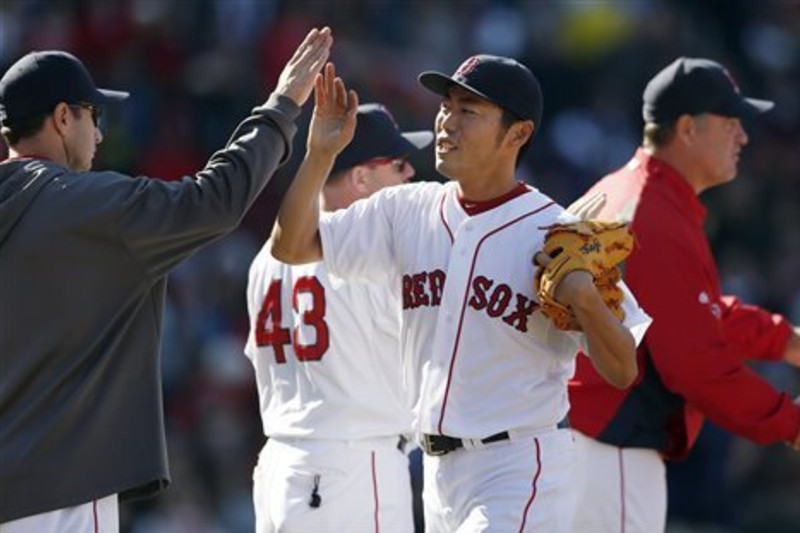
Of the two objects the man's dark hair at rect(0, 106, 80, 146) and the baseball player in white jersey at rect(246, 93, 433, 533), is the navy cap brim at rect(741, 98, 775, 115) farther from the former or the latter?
the man's dark hair at rect(0, 106, 80, 146)

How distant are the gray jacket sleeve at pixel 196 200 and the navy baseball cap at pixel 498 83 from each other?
0.63 meters

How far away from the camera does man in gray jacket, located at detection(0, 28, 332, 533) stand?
4.54 metres

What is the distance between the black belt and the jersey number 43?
960mm

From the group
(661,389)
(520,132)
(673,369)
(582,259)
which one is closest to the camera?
(582,259)

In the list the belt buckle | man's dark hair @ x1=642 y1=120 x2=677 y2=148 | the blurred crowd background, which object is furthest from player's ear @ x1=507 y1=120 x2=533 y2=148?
the blurred crowd background

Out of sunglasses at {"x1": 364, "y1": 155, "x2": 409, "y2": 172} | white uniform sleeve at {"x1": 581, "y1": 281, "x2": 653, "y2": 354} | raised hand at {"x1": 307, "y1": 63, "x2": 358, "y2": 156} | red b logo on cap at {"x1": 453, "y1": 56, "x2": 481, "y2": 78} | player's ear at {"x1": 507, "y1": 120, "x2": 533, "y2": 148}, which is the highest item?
red b logo on cap at {"x1": 453, "y1": 56, "x2": 481, "y2": 78}

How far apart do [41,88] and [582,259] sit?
1595mm

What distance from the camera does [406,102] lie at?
11.5m

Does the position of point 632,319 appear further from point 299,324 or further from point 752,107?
point 752,107

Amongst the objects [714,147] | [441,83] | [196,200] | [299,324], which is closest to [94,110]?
[196,200]

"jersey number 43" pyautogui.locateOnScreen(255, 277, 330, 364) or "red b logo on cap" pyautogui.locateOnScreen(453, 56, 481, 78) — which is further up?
"red b logo on cap" pyautogui.locateOnScreen(453, 56, 481, 78)

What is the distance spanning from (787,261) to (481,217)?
21.1 feet

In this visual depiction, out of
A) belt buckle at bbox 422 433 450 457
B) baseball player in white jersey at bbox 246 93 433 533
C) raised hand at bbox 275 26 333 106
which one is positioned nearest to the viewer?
raised hand at bbox 275 26 333 106

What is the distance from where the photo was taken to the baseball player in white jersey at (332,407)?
5930mm
